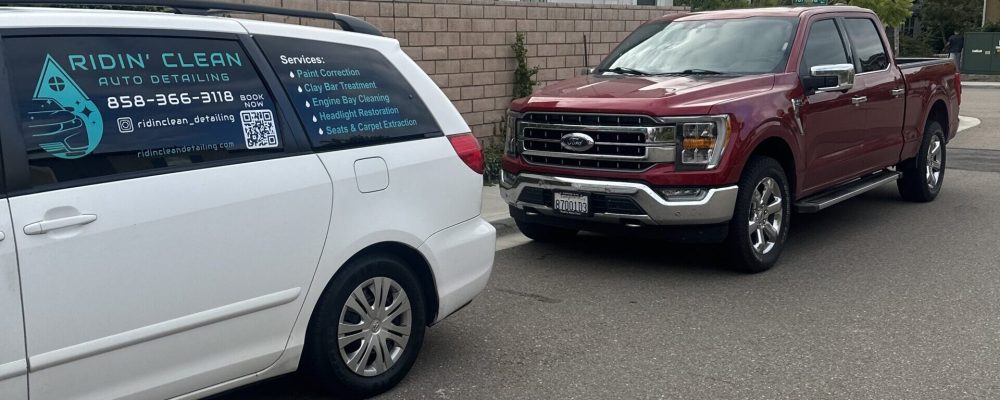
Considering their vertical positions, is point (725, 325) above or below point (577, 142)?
below

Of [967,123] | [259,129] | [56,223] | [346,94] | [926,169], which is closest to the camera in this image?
[56,223]

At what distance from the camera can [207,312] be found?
12.3ft

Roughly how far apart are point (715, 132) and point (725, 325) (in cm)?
142

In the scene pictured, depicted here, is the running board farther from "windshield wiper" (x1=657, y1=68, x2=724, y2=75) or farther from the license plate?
the license plate

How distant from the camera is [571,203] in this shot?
6898 millimetres

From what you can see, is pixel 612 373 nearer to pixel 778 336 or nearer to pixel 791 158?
pixel 778 336

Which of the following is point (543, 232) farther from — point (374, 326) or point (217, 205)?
point (217, 205)

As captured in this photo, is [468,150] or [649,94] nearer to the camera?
[468,150]

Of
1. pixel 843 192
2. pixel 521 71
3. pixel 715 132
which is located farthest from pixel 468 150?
pixel 521 71

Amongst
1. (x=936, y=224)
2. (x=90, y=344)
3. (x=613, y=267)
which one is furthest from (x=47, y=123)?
(x=936, y=224)

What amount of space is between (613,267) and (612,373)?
233cm

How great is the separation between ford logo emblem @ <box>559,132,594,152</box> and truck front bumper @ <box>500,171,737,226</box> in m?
0.22

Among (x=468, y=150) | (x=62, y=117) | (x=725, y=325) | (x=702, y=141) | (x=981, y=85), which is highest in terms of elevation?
(x=62, y=117)

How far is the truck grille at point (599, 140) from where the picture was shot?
6.59 metres
